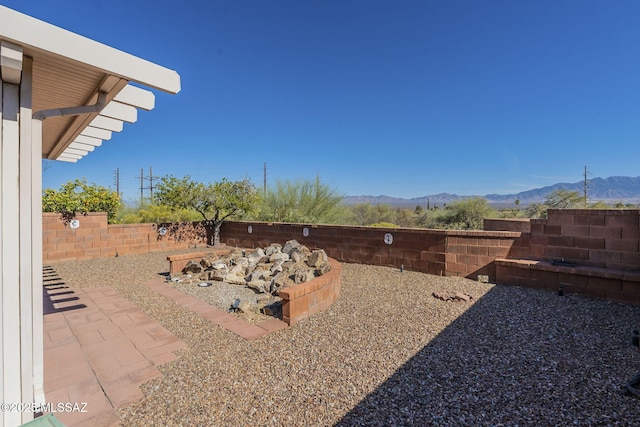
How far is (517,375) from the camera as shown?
2.66 m

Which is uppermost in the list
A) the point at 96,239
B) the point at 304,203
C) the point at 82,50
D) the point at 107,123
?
the point at 107,123

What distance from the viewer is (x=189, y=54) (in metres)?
10.2

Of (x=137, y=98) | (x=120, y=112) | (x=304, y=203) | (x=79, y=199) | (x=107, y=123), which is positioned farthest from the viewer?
(x=304, y=203)

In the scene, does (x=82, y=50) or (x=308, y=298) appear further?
(x=308, y=298)

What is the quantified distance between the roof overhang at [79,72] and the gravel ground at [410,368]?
8.35 feet

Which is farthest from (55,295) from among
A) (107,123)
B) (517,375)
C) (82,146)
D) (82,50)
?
(517,375)

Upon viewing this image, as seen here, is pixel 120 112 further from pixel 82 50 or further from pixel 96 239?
pixel 96 239

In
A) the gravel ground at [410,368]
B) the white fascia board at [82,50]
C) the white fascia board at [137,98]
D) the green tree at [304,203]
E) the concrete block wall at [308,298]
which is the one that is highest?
the white fascia board at [137,98]

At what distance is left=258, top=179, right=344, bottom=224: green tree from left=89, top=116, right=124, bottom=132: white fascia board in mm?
8592

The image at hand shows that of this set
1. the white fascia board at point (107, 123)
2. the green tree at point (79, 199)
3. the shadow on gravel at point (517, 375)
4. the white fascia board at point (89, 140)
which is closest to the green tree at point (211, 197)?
the green tree at point (79, 199)

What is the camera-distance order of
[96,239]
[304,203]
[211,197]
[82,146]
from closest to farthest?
[82,146] < [96,239] < [211,197] < [304,203]

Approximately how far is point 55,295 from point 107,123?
12.1ft

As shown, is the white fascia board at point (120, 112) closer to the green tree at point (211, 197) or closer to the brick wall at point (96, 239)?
the brick wall at point (96, 239)

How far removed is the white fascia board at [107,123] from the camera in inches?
143
